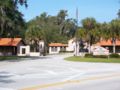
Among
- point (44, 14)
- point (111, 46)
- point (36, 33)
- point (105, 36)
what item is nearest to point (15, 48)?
point (36, 33)

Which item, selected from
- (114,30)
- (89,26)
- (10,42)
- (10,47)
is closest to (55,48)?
(89,26)

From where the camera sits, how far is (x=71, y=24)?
159000 mm

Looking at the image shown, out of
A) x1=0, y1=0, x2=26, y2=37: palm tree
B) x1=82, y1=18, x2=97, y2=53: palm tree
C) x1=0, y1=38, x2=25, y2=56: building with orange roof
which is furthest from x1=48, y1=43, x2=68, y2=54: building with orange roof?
x1=0, y1=0, x2=26, y2=37: palm tree

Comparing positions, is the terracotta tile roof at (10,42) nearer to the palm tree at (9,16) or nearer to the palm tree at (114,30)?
the palm tree at (9,16)

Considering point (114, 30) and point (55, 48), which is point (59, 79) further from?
point (55, 48)

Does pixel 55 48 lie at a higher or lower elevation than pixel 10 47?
higher

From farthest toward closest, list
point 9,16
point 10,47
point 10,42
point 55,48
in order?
point 55,48 < point 10,47 < point 10,42 < point 9,16

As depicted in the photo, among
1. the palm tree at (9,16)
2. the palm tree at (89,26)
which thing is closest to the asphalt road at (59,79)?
the palm tree at (9,16)

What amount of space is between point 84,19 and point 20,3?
124 ft

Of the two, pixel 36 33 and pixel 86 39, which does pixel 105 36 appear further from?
pixel 36 33

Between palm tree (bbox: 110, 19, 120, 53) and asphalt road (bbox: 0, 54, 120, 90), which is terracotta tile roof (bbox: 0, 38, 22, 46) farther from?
asphalt road (bbox: 0, 54, 120, 90)

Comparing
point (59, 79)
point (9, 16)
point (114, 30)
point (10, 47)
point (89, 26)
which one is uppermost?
point (89, 26)

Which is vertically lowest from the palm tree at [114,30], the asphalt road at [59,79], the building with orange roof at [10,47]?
the asphalt road at [59,79]

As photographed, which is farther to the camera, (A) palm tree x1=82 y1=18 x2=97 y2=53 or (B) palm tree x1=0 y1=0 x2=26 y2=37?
(A) palm tree x1=82 y1=18 x2=97 y2=53
